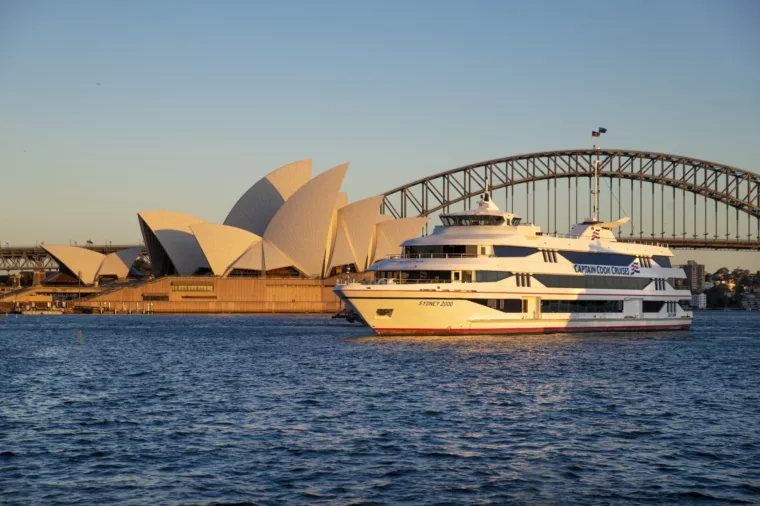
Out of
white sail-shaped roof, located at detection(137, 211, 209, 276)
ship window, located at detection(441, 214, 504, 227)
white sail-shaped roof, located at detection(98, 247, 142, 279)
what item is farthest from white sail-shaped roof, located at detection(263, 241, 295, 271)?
ship window, located at detection(441, 214, 504, 227)

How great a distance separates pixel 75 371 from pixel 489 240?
101 feet

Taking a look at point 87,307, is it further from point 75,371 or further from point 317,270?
point 75,371

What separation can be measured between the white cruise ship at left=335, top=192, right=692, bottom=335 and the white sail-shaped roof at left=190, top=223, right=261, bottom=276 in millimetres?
75113

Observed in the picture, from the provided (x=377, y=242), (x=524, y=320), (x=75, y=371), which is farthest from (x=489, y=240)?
(x=377, y=242)

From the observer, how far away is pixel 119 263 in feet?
562

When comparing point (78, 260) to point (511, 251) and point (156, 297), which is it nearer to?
point (156, 297)

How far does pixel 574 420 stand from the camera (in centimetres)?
3134

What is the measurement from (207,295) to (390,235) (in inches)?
1239

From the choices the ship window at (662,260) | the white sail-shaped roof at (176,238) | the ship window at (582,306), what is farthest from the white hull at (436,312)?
the white sail-shaped roof at (176,238)

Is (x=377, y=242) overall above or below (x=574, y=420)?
above

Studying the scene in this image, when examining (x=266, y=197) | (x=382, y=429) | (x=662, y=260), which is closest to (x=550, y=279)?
(x=662, y=260)

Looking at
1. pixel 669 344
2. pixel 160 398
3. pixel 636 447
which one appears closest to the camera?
pixel 636 447

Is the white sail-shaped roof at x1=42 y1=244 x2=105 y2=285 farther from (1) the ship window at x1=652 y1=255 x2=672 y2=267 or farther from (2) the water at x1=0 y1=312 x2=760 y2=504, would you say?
(2) the water at x1=0 y1=312 x2=760 y2=504

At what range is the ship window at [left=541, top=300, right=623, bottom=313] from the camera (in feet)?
228
